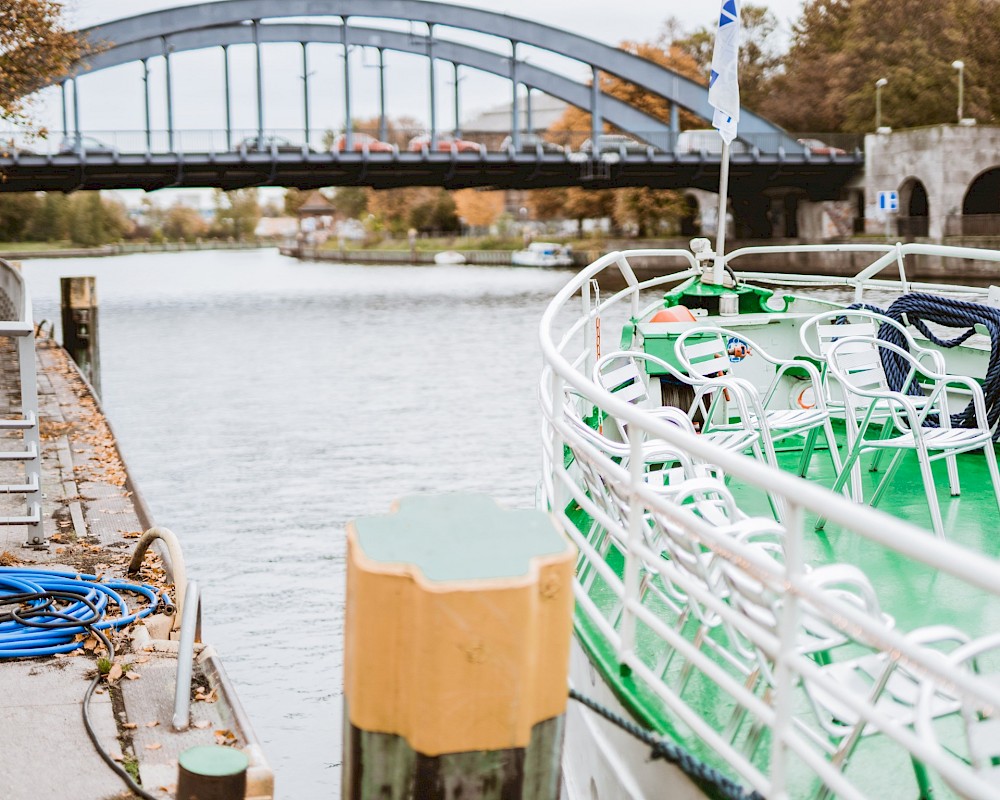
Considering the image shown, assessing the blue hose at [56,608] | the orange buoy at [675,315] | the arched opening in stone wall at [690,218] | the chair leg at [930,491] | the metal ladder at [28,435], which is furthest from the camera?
the arched opening in stone wall at [690,218]

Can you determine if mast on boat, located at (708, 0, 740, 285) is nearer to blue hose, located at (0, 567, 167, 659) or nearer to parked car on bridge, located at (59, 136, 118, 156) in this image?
blue hose, located at (0, 567, 167, 659)

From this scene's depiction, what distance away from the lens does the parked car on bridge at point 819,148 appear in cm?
4922

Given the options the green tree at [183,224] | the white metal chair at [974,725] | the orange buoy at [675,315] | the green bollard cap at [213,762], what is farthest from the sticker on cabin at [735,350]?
the green tree at [183,224]

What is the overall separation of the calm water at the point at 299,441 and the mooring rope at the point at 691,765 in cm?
387

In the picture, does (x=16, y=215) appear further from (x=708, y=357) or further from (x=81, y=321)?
(x=708, y=357)

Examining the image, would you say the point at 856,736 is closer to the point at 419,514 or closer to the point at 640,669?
the point at 640,669

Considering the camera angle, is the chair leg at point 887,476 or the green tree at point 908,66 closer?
the chair leg at point 887,476

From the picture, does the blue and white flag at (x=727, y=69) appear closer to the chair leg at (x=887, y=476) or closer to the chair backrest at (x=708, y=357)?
the chair backrest at (x=708, y=357)

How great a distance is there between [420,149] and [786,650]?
3950 centimetres

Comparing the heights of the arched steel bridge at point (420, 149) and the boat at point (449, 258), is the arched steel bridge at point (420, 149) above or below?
above

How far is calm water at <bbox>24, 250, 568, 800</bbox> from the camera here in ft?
27.3

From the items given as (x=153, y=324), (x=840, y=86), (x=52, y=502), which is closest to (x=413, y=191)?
(x=840, y=86)

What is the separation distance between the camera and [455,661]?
7.68 feet

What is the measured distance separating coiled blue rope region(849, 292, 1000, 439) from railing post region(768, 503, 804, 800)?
11.4 ft
